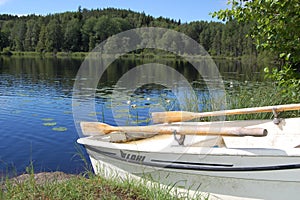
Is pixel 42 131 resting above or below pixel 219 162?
below

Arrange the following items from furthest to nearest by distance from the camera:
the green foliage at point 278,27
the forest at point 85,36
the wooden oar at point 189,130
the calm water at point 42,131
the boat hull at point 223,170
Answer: the forest at point 85,36 < the calm water at point 42,131 < the green foliage at point 278,27 < the boat hull at point 223,170 < the wooden oar at point 189,130

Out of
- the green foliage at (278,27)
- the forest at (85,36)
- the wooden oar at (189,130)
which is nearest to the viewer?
the wooden oar at (189,130)

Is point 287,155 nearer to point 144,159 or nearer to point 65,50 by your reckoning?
point 144,159

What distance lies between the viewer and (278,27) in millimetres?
5629

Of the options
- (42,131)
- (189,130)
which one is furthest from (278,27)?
(42,131)

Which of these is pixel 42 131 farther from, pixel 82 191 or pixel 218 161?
pixel 218 161

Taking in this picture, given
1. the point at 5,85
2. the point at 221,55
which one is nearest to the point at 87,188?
the point at 5,85

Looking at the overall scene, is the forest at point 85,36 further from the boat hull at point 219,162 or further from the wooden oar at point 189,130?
the boat hull at point 219,162

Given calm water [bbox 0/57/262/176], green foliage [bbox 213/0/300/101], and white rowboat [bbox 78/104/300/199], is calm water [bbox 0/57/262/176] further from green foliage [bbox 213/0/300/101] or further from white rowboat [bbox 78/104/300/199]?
green foliage [bbox 213/0/300/101]

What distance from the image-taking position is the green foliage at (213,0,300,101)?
539 cm

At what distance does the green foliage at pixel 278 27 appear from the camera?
17.7 ft

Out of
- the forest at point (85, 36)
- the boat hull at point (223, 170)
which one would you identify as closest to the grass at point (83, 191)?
the boat hull at point (223, 170)

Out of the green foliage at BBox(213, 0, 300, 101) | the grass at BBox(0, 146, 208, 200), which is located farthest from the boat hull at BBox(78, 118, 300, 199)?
the green foliage at BBox(213, 0, 300, 101)

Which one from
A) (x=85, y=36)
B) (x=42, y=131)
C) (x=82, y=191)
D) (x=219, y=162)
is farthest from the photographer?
(x=85, y=36)
